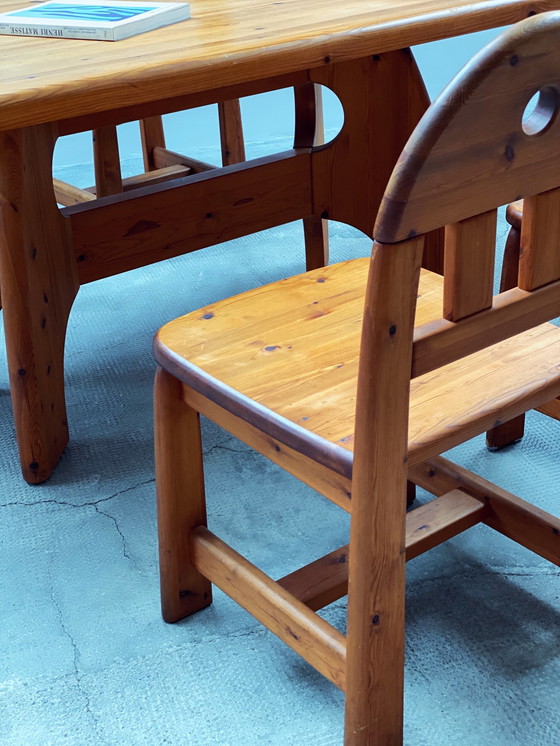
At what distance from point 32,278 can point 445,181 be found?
3.36ft

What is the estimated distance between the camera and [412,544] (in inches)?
53.5

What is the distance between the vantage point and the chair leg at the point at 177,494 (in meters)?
1.28

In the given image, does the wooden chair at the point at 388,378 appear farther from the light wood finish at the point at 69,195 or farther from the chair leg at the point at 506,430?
the light wood finish at the point at 69,195

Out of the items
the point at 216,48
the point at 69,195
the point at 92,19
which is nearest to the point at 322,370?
the point at 216,48

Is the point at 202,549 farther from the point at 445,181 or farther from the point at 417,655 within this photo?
the point at 445,181

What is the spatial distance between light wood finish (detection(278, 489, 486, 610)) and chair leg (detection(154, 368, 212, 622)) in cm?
16

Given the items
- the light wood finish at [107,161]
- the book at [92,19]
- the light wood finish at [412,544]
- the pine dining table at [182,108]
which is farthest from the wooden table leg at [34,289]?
the light wood finish at [107,161]

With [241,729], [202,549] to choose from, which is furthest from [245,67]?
[241,729]

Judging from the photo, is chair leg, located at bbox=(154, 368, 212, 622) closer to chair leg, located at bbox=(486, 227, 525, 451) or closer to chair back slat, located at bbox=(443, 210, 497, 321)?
chair back slat, located at bbox=(443, 210, 497, 321)

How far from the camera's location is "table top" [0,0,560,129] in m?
1.34

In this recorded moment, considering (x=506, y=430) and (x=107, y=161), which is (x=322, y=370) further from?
(x=107, y=161)

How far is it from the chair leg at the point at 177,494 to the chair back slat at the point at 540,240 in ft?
1.60

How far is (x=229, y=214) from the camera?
2.00m

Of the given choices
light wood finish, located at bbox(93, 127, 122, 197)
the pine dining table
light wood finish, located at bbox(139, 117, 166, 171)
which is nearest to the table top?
the pine dining table
